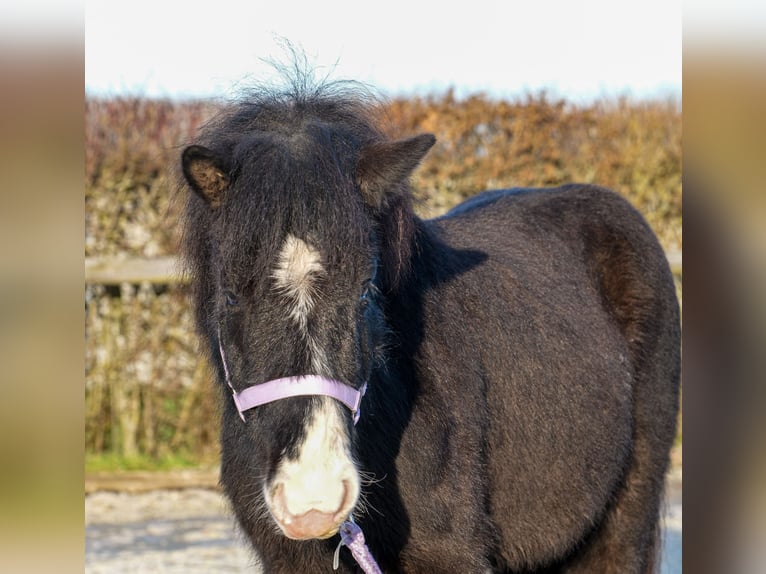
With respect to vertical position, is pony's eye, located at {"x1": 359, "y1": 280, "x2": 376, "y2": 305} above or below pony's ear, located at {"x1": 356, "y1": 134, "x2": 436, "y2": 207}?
below

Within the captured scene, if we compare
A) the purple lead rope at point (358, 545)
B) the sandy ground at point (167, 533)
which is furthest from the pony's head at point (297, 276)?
the sandy ground at point (167, 533)

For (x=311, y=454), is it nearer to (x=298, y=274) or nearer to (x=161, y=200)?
(x=298, y=274)

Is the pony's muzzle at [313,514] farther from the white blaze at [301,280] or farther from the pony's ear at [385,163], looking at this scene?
the pony's ear at [385,163]

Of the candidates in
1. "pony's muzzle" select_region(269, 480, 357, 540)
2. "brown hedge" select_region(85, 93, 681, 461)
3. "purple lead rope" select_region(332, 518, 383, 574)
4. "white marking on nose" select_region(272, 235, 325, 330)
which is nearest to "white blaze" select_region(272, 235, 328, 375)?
"white marking on nose" select_region(272, 235, 325, 330)

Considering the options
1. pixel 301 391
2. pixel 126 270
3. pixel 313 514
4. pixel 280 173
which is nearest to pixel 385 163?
pixel 280 173

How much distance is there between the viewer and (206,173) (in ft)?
9.57

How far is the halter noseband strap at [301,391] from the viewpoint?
8.35 feet

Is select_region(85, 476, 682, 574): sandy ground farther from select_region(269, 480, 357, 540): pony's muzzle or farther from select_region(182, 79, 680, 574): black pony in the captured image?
select_region(269, 480, 357, 540): pony's muzzle

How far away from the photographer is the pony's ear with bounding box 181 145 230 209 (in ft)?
9.28

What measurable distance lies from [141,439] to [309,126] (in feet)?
21.4

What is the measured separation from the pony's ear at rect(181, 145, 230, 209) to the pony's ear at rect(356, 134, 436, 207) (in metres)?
0.46

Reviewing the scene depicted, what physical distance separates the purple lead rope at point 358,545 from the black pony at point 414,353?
0.10 meters

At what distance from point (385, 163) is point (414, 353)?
0.79 meters
